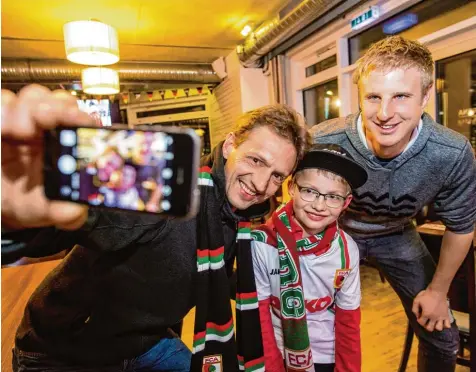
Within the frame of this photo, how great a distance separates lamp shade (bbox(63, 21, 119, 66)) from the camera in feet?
10.4

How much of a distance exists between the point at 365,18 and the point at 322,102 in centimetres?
154

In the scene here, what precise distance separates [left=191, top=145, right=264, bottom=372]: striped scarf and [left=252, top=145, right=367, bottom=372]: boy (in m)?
0.10

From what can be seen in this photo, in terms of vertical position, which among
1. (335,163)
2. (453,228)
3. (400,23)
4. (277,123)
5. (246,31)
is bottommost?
(453,228)

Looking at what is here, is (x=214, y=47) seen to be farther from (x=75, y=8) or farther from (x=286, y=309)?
(x=286, y=309)

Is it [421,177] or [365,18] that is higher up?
[365,18]

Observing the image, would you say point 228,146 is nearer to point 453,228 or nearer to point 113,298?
point 113,298

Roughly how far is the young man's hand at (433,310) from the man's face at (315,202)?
526mm

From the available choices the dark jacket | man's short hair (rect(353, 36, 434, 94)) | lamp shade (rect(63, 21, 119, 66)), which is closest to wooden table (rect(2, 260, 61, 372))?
the dark jacket

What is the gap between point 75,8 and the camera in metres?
3.73

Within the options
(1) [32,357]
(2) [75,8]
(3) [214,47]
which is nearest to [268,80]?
(3) [214,47]

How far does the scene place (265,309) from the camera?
131cm

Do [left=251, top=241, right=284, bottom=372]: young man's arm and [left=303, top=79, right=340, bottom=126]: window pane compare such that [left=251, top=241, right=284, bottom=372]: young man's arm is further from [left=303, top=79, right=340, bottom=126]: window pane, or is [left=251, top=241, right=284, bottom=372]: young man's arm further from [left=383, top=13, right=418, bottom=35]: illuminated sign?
[left=303, top=79, right=340, bottom=126]: window pane

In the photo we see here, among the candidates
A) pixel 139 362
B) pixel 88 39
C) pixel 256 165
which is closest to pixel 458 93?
pixel 256 165

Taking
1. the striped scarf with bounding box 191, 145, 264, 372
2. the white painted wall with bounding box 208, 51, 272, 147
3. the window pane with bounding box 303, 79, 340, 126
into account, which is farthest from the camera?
the white painted wall with bounding box 208, 51, 272, 147
